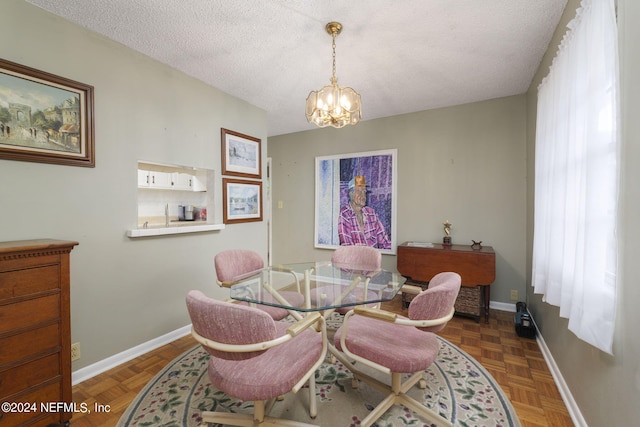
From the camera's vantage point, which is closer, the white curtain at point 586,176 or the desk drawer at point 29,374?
the white curtain at point 586,176

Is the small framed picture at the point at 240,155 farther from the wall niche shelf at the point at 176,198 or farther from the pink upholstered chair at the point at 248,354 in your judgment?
the pink upholstered chair at the point at 248,354

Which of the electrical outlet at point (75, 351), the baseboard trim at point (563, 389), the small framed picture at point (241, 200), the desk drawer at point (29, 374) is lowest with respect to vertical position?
the baseboard trim at point (563, 389)

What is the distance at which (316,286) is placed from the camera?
218 cm

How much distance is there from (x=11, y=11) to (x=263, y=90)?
6.09ft

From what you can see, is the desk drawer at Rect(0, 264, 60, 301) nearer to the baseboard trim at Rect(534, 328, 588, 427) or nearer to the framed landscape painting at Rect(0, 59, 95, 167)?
the framed landscape painting at Rect(0, 59, 95, 167)

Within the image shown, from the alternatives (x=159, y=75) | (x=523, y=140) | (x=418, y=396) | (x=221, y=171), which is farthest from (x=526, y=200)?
(x=159, y=75)

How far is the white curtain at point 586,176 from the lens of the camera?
1.17 meters

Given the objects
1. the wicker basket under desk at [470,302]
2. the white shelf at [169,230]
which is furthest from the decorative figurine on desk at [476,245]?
the white shelf at [169,230]

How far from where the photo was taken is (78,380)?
1.93 meters

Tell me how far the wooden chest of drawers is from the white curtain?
2669 millimetres

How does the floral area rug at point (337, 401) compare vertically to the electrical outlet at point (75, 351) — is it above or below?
below

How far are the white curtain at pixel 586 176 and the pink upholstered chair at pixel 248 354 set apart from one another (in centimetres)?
128

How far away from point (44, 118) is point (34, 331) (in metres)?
1.33

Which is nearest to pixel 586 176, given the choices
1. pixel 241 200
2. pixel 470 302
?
pixel 470 302
